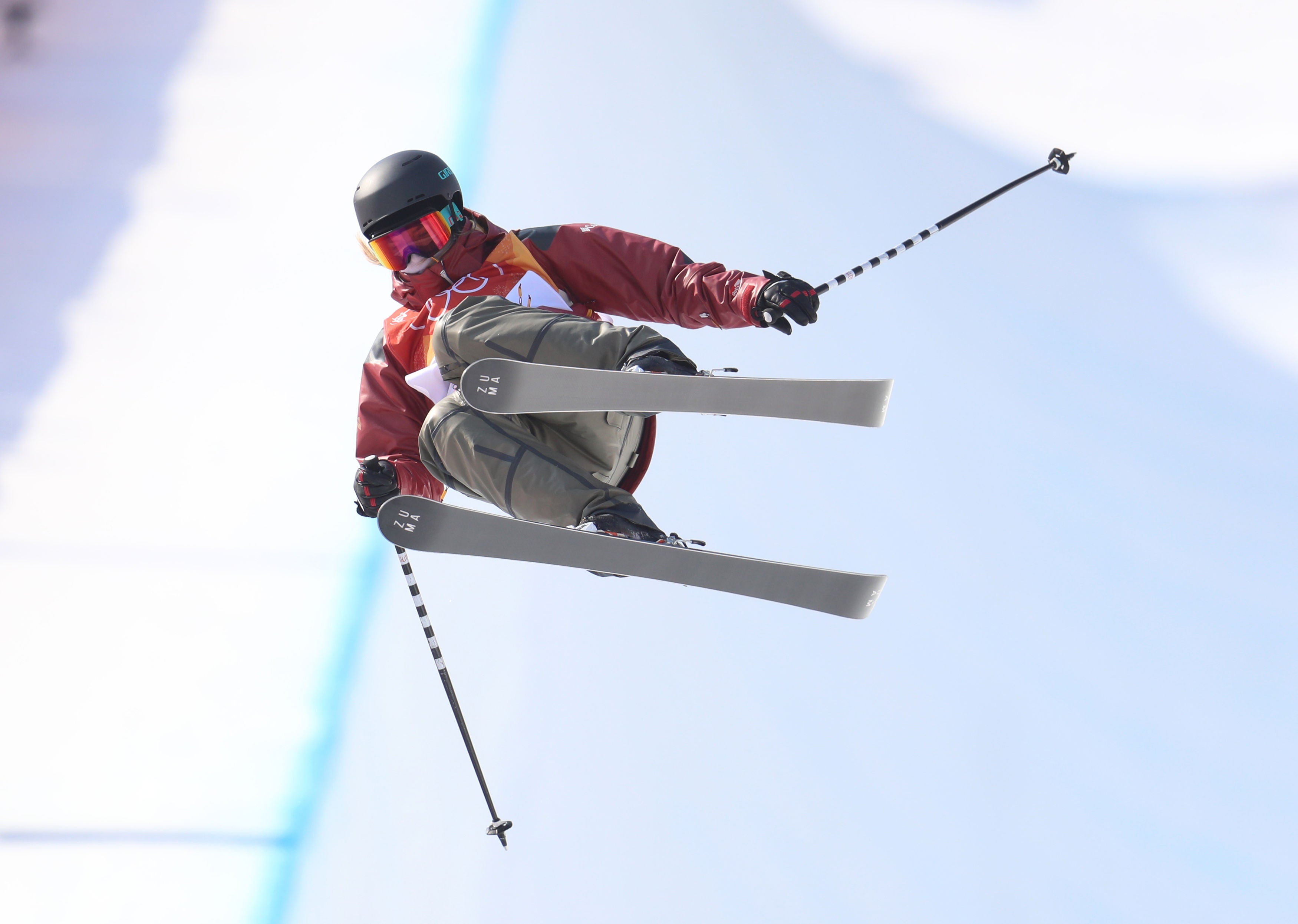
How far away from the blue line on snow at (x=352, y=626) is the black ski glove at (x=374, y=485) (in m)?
1.93

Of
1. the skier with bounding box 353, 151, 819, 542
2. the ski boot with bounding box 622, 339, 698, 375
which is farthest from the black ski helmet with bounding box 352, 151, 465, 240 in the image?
the ski boot with bounding box 622, 339, 698, 375

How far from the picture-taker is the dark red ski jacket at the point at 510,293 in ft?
7.52

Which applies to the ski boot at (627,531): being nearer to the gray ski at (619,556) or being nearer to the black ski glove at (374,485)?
the gray ski at (619,556)

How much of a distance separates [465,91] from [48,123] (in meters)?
1.83

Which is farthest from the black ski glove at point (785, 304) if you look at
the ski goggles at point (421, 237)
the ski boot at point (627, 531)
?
the ski goggles at point (421, 237)

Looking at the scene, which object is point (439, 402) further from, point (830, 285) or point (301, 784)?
point (301, 784)

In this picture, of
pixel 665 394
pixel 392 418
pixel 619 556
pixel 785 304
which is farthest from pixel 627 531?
pixel 392 418

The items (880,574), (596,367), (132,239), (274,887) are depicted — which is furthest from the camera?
(132,239)

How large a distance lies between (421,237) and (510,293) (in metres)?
0.25

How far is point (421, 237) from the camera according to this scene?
228 centimetres

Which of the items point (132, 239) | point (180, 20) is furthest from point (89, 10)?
point (132, 239)

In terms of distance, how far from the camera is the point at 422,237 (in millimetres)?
2277

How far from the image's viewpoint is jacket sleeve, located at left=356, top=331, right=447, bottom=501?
2393 mm

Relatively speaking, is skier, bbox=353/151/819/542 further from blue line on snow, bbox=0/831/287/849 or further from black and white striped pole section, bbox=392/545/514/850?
blue line on snow, bbox=0/831/287/849
